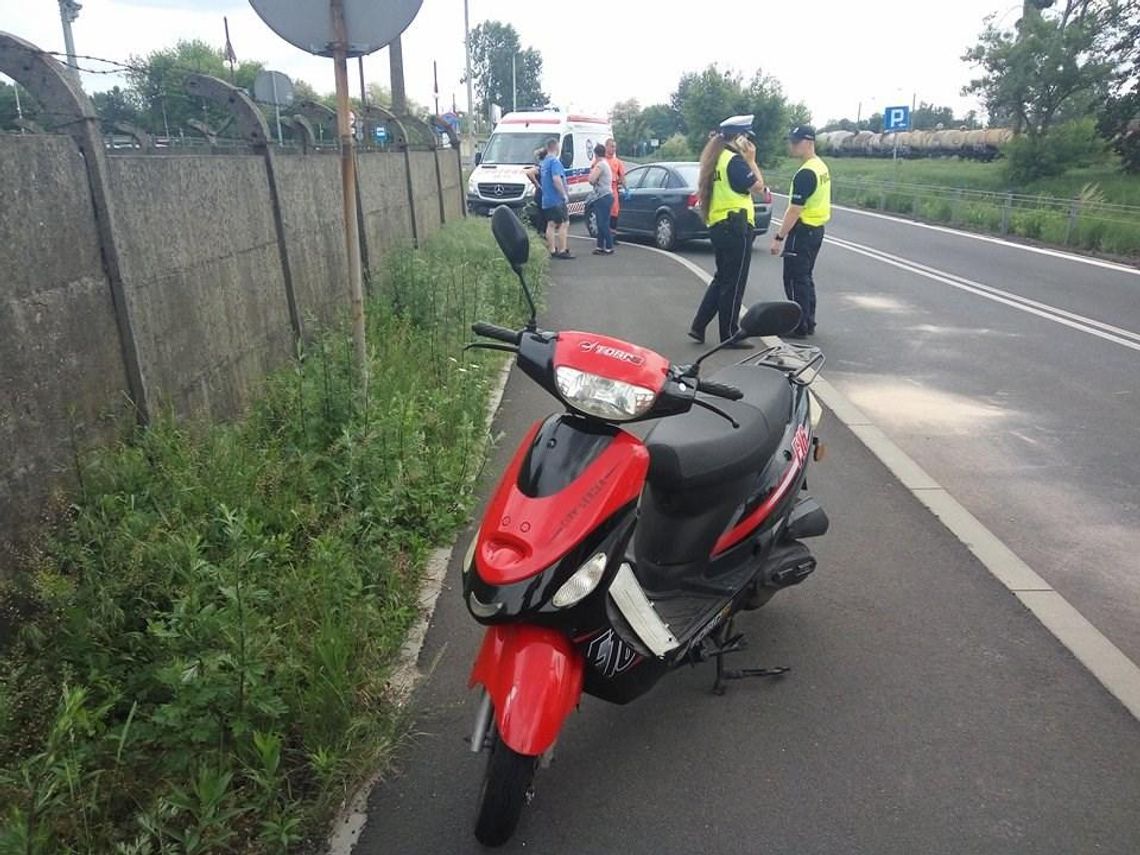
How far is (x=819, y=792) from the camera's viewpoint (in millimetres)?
2779

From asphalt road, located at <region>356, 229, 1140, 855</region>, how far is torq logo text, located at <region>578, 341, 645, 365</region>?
1.39 metres

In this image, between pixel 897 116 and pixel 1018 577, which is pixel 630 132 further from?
pixel 1018 577

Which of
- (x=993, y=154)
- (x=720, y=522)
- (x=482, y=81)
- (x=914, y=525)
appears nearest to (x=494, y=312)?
(x=914, y=525)

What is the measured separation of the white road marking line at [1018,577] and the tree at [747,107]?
39.4 m

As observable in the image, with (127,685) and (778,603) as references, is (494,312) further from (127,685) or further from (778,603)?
(127,685)

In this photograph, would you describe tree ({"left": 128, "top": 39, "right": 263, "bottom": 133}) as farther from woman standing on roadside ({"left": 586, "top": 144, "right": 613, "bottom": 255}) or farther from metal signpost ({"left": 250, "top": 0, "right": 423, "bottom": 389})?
woman standing on roadside ({"left": 586, "top": 144, "right": 613, "bottom": 255})

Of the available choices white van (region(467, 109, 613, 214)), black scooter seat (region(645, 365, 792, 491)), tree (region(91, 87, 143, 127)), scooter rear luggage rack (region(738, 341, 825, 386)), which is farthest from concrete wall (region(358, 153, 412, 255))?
white van (region(467, 109, 613, 214))

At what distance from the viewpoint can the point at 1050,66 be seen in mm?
32906

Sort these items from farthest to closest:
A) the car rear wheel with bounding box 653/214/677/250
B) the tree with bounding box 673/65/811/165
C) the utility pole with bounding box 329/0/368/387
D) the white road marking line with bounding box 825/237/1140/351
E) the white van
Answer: the tree with bounding box 673/65/811/165 → the white van → the car rear wheel with bounding box 653/214/677/250 → the white road marking line with bounding box 825/237/1140/351 → the utility pole with bounding box 329/0/368/387

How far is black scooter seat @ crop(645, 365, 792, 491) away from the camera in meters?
2.95

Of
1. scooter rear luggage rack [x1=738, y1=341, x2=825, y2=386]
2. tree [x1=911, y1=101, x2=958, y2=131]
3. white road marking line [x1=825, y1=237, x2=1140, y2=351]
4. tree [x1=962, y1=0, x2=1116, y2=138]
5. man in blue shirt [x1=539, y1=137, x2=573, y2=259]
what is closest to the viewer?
scooter rear luggage rack [x1=738, y1=341, x2=825, y2=386]

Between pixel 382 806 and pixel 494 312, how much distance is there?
6.63 metres

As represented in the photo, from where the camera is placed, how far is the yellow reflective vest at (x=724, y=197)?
806 cm

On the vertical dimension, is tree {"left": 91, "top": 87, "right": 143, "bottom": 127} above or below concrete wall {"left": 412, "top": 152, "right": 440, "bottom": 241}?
above
